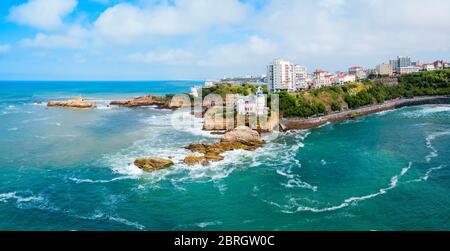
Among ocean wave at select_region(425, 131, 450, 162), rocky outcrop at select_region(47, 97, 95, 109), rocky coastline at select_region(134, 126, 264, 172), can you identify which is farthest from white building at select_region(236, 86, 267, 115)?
rocky outcrop at select_region(47, 97, 95, 109)

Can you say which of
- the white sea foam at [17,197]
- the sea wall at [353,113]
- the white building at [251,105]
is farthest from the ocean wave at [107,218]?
the white building at [251,105]

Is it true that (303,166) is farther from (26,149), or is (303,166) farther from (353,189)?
(26,149)

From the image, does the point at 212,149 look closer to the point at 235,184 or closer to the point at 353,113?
the point at 235,184

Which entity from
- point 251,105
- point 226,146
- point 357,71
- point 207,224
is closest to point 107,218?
point 207,224

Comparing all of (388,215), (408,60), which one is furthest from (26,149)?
(408,60)

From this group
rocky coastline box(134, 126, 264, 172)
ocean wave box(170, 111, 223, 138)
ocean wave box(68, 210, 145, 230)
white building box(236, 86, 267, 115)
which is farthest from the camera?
white building box(236, 86, 267, 115)

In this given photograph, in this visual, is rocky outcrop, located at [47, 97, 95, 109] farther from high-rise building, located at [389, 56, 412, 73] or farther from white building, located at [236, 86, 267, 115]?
high-rise building, located at [389, 56, 412, 73]

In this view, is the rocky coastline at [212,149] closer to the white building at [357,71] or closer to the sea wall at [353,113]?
the sea wall at [353,113]

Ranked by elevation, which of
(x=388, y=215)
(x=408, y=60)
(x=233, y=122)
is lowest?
(x=388, y=215)
